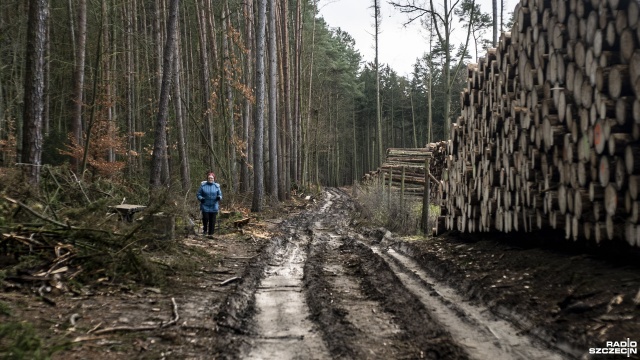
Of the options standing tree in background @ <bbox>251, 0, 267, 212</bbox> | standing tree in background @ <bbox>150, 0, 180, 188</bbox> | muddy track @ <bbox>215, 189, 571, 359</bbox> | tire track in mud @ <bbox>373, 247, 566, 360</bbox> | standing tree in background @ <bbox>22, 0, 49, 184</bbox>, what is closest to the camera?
tire track in mud @ <bbox>373, 247, 566, 360</bbox>

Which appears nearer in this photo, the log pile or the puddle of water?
the puddle of water

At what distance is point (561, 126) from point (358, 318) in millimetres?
3679

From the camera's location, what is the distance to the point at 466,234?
391 inches

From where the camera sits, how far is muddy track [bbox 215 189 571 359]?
14.3 ft

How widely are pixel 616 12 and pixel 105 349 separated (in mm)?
6145

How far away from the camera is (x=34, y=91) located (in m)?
8.23

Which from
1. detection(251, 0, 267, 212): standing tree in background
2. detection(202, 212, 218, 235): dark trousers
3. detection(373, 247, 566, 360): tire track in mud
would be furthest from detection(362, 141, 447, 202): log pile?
detection(373, 247, 566, 360): tire track in mud

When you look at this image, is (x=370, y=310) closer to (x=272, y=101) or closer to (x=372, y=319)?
(x=372, y=319)

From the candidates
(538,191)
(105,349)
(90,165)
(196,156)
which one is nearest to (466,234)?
(538,191)

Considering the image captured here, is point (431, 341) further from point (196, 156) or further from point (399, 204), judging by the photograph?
point (196, 156)

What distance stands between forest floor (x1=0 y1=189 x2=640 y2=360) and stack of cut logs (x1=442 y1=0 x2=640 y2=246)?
1.55 feet

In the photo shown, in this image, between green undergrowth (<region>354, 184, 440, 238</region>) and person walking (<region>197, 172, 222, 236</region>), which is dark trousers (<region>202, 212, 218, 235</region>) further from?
green undergrowth (<region>354, 184, 440, 238</region>)

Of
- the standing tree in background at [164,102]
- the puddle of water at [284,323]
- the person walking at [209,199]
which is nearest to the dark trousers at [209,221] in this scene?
the person walking at [209,199]

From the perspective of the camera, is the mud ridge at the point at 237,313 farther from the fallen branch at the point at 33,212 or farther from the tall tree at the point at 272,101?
the tall tree at the point at 272,101
